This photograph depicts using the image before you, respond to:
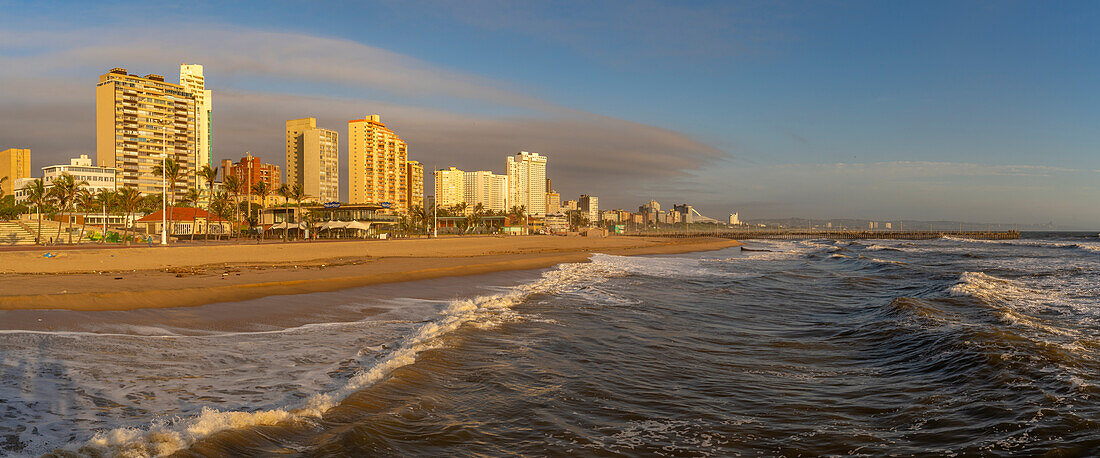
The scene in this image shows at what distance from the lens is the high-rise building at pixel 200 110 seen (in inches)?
6137

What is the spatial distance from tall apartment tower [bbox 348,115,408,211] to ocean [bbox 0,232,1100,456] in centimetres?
17419

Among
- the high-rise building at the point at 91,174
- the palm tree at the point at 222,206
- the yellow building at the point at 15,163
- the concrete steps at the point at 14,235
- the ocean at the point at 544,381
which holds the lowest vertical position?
the ocean at the point at 544,381

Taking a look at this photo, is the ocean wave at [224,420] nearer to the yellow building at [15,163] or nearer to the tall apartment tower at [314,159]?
the tall apartment tower at [314,159]

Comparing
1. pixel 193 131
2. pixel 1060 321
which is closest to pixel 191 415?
pixel 1060 321

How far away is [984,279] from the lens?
73.4 ft

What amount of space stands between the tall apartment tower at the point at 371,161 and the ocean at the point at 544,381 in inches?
6858

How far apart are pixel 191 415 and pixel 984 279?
2665 centimetres

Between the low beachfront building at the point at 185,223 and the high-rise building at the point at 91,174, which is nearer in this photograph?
the low beachfront building at the point at 185,223

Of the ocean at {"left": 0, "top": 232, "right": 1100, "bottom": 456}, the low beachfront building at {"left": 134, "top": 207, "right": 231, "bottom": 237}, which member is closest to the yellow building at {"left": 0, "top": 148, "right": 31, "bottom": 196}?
the low beachfront building at {"left": 134, "top": 207, "right": 231, "bottom": 237}

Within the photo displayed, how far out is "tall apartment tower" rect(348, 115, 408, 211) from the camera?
179 metres

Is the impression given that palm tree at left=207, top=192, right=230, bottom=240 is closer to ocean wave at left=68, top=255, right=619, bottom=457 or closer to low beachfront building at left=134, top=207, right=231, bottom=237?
low beachfront building at left=134, top=207, right=231, bottom=237

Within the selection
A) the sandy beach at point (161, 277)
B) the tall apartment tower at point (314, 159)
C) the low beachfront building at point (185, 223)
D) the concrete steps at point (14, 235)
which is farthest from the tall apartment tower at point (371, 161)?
the sandy beach at point (161, 277)

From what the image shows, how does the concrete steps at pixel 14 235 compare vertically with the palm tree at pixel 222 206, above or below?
below

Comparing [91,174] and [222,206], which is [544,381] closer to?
[222,206]
